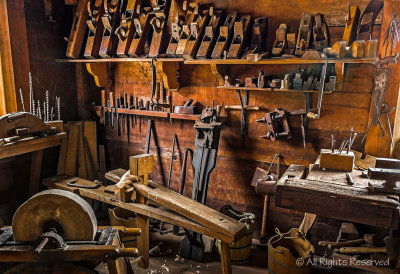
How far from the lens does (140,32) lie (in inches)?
149

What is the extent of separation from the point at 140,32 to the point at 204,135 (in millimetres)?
1500

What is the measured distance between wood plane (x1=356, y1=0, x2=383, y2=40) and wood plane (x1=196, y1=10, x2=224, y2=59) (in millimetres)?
1403

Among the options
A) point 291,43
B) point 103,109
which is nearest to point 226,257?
point 291,43

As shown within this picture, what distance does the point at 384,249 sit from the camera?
2.31 metres

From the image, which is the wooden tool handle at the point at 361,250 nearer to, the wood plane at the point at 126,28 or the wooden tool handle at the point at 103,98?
the wood plane at the point at 126,28

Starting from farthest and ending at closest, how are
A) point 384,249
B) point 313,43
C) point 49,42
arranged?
point 49,42 → point 313,43 → point 384,249

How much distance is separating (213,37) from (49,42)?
231 cm

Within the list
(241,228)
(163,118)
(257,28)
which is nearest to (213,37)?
(257,28)

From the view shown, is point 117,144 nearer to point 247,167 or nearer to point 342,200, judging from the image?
point 247,167

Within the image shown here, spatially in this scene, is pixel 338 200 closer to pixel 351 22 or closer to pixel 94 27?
pixel 351 22

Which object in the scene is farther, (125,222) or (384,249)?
(125,222)

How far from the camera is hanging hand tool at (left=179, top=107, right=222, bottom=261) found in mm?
3479

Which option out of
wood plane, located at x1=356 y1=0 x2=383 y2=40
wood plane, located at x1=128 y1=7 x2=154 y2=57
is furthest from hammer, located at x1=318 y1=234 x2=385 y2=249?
wood plane, located at x1=128 y1=7 x2=154 y2=57

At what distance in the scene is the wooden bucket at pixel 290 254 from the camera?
2734mm
